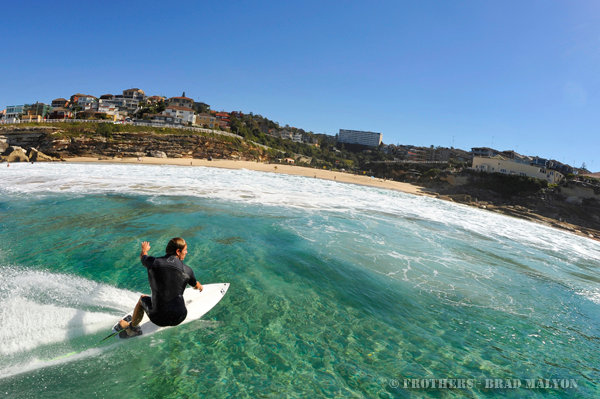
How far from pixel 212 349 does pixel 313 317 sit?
2361 millimetres

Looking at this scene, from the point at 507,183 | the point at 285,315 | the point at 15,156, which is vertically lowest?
the point at 285,315

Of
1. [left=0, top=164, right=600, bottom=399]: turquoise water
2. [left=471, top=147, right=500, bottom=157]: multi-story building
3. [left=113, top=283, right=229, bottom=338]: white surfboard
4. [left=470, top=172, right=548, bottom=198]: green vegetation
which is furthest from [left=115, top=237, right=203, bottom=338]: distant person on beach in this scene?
[left=471, top=147, right=500, bottom=157]: multi-story building

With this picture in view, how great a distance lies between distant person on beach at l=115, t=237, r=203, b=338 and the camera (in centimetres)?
405

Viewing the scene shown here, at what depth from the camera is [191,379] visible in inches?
Answer: 171

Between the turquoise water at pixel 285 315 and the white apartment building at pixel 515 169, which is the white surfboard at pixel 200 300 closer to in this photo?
the turquoise water at pixel 285 315

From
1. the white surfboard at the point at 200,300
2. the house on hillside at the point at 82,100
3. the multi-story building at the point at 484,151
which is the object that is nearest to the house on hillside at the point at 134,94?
the house on hillside at the point at 82,100

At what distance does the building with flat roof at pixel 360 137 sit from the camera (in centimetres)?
16675

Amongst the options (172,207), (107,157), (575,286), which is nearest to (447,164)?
(575,286)

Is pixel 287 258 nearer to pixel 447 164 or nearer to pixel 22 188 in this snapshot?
pixel 22 188

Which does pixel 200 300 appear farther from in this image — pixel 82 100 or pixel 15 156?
pixel 82 100

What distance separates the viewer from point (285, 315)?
20.9 ft

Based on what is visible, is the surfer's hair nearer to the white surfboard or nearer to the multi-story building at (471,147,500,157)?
the white surfboard

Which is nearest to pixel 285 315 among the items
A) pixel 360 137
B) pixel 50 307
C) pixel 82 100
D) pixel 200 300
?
pixel 200 300

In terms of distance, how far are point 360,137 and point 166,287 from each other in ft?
573
